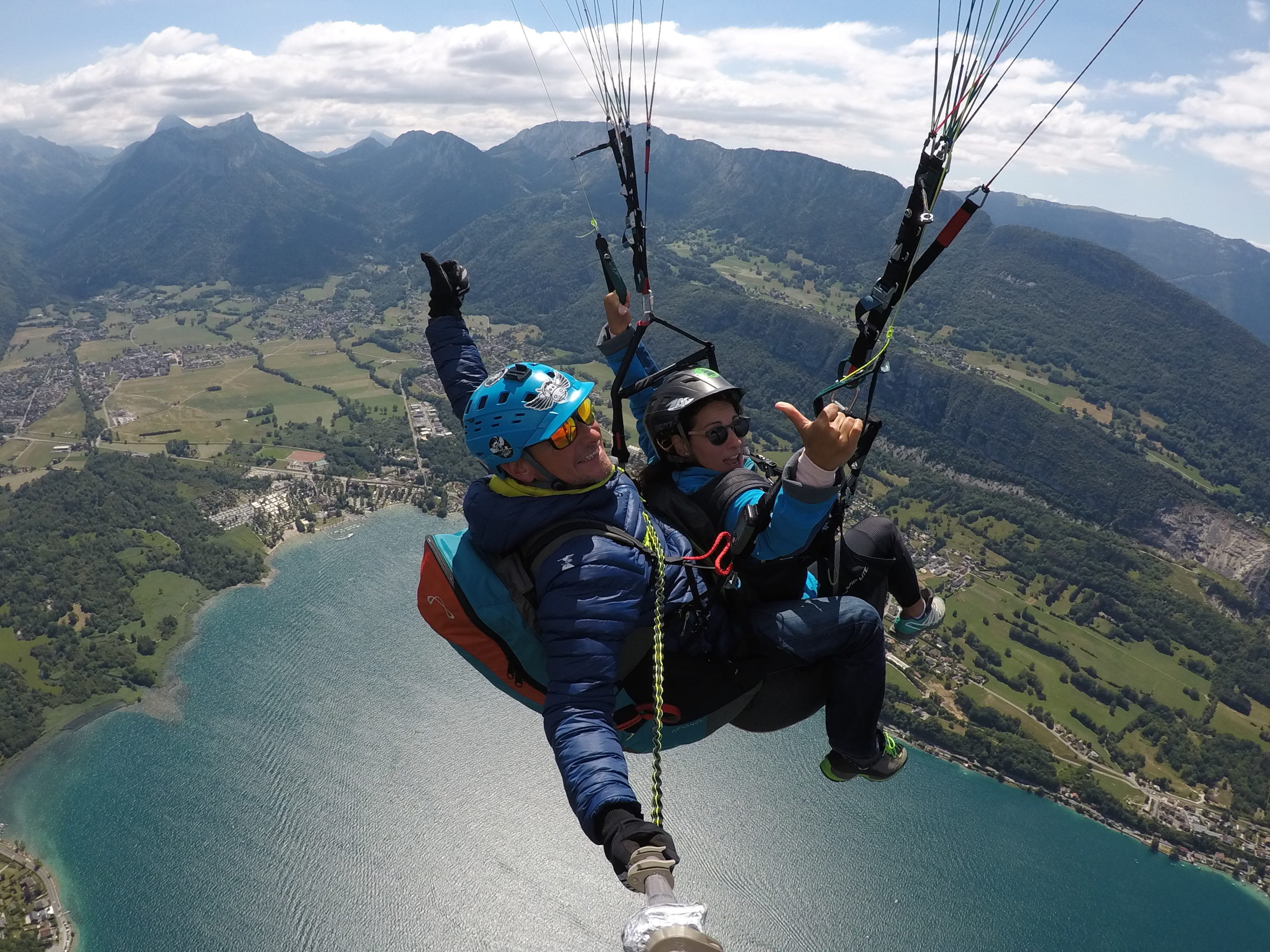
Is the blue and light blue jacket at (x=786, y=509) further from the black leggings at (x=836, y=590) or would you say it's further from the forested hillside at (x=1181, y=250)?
the forested hillside at (x=1181, y=250)

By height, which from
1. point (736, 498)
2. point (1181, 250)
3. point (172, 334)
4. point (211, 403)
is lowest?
point (172, 334)

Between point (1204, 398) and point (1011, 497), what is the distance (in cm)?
2984

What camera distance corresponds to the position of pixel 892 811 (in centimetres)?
2031

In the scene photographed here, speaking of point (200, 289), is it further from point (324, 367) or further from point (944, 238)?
point (944, 238)

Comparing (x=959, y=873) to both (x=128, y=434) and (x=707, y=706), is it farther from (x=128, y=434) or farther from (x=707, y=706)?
(x=128, y=434)

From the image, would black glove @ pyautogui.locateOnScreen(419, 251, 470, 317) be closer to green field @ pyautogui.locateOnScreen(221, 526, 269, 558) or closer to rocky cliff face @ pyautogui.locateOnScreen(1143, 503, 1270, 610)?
green field @ pyautogui.locateOnScreen(221, 526, 269, 558)

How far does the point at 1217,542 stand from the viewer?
40844 millimetres

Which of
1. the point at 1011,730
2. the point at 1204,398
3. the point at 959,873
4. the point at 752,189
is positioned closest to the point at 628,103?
the point at 959,873

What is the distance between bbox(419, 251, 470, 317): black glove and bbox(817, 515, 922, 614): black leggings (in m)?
1.45

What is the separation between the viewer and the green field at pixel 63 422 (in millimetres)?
45469

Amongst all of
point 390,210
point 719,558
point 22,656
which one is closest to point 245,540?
point 22,656

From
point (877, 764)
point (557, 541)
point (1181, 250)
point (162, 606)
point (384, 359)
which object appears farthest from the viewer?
Answer: point (1181, 250)

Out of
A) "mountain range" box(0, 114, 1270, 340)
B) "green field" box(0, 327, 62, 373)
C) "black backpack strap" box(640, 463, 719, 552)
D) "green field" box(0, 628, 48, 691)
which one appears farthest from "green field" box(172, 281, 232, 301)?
"black backpack strap" box(640, 463, 719, 552)

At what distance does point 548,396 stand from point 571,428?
0.36 feet
